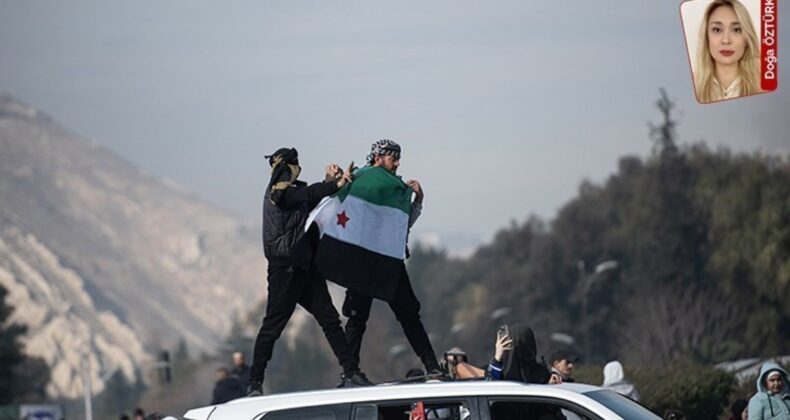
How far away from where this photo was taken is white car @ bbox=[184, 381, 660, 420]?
40.3 ft

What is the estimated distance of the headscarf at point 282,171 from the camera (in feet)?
48.4

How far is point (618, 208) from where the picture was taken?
95688 millimetres

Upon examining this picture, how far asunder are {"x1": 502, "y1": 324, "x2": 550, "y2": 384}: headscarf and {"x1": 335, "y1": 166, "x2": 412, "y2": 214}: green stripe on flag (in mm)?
2141

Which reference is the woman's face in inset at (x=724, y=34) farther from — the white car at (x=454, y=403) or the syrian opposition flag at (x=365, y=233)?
the white car at (x=454, y=403)

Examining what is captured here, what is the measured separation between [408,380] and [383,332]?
324 ft

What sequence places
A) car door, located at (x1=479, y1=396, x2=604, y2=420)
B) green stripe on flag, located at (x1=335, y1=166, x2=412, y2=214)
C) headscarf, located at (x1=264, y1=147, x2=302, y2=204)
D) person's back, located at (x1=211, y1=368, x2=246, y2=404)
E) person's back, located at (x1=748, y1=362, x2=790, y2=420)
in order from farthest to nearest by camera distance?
person's back, located at (x1=211, y1=368, x2=246, y2=404) → person's back, located at (x1=748, y1=362, x2=790, y2=420) → green stripe on flag, located at (x1=335, y1=166, x2=412, y2=214) → headscarf, located at (x1=264, y1=147, x2=302, y2=204) → car door, located at (x1=479, y1=396, x2=604, y2=420)

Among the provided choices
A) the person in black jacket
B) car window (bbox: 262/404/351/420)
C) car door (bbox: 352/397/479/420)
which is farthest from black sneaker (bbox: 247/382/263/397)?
car door (bbox: 352/397/479/420)

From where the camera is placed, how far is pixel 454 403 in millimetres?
12383

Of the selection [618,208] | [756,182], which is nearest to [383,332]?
[618,208]

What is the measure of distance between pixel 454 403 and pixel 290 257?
116 inches

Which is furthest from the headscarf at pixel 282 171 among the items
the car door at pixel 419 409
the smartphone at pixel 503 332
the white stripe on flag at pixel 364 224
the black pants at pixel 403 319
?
the car door at pixel 419 409

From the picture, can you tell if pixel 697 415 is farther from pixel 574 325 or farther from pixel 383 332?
pixel 383 332

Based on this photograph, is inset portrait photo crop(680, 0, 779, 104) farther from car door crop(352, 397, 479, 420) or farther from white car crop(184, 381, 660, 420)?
car door crop(352, 397, 479, 420)

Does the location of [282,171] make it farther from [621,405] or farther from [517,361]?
[621,405]
